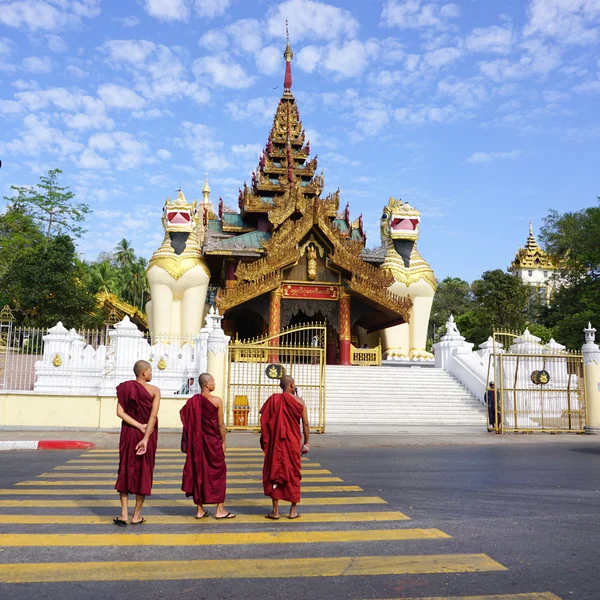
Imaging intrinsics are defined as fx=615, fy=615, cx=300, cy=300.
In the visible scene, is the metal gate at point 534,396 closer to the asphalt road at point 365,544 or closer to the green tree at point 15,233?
the asphalt road at point 365,544

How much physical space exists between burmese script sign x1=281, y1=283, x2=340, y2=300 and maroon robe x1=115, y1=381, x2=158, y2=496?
62.0 ft

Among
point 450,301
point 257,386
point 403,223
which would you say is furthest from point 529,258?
point 257,386

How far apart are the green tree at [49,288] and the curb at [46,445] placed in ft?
77.0

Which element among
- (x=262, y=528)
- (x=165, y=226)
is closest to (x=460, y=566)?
(x=262, y=528)

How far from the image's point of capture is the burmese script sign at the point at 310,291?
2434cm

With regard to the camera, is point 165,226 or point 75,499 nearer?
point 75,499

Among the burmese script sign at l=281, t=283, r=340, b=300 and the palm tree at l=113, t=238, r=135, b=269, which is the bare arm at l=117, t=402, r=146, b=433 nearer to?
the burmese script sign at l=281, t=283, r=340, b=300

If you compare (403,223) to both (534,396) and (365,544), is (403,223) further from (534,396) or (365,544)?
(365,544)

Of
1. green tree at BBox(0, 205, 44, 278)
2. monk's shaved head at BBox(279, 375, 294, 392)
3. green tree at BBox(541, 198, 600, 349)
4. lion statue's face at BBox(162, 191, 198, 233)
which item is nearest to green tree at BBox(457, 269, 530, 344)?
green tree at BBox(541, 198, 600, 349)

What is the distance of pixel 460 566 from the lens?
417 cm

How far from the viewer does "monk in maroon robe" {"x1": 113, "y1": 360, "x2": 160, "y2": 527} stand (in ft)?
17.2

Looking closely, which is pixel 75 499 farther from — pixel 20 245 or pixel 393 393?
pixel 20 245

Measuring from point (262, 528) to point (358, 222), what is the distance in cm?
2964

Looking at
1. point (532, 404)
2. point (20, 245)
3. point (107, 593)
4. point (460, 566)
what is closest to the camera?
point (107, 593)
